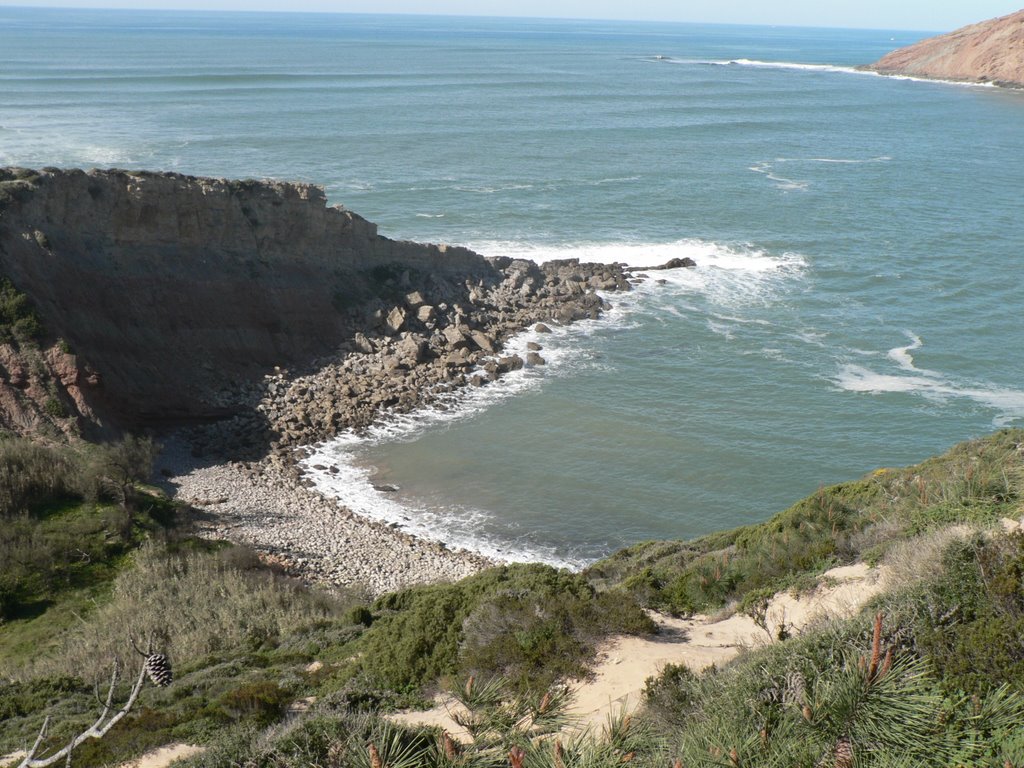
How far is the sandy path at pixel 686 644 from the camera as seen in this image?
1086cm

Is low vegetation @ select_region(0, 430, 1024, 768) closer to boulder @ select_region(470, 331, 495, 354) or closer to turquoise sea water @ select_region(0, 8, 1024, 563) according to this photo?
turquoise sea water @ select_region(0, 8, 1024, 563)

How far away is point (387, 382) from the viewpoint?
33656mm

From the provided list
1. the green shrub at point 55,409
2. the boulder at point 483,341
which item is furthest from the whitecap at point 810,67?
the green shrub at point 55,409

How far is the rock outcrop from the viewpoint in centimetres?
2898

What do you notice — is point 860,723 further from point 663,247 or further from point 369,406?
point 663,247

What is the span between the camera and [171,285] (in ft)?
107

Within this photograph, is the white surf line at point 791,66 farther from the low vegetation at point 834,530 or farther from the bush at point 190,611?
the bush at point 190,611

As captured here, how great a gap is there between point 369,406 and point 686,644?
21.0 m

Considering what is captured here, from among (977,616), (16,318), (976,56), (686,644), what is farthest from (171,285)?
(976,56)

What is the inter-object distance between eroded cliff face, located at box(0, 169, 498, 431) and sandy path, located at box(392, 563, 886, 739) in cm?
2003

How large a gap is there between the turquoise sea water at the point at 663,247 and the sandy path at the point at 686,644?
1059cm

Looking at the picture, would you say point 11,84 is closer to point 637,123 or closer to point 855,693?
point 637,123

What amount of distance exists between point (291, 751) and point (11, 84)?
399ft

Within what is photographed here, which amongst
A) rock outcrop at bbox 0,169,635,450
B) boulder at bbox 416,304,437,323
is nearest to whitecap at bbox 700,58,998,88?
boulder at bbox 416,304,437,323
